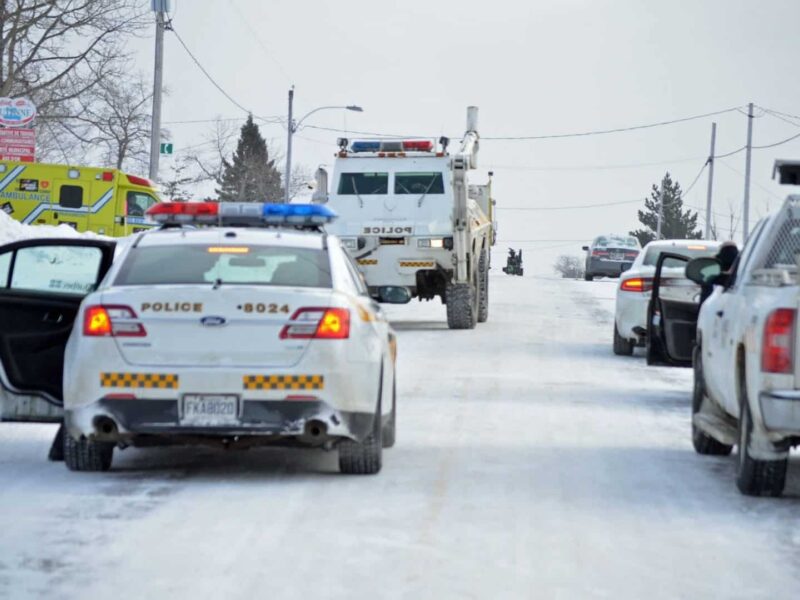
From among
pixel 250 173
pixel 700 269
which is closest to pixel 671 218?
pixel 250 173

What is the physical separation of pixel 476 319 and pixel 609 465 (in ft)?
53.8

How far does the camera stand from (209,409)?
32.3 feet

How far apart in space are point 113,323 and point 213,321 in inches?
22.6

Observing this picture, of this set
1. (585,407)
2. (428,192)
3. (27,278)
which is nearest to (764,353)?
(585,407)

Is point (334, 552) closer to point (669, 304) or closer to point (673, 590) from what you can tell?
point (673, 590)

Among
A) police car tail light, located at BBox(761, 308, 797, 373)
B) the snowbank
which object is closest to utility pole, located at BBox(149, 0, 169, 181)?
the snowbank

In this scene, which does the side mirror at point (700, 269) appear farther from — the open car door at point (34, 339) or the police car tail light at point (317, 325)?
the open car door at point (34, 339)

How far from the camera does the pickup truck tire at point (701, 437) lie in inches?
479

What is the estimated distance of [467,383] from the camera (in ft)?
58.4

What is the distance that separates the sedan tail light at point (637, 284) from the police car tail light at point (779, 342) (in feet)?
37.3

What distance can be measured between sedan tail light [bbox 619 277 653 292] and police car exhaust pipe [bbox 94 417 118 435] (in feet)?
38.8

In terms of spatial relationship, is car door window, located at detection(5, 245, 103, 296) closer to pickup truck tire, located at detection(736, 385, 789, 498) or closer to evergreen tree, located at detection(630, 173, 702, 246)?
pickup truck tire, located at detection(736, 385, 789, 498)

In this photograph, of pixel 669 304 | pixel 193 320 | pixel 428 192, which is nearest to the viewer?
pixel 193 320

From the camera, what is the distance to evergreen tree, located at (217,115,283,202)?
122 metres
